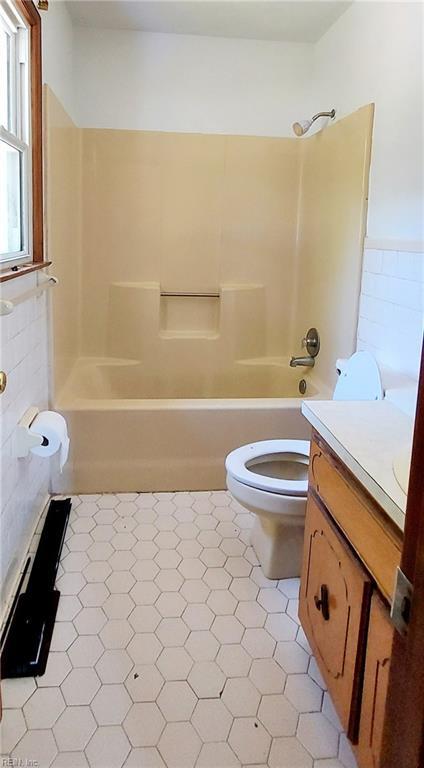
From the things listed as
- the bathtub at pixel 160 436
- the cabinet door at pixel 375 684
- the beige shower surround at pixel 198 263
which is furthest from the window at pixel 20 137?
the cabinet door at pixel 375 684

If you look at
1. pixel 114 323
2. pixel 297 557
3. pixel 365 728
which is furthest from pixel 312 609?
pixel 114 323

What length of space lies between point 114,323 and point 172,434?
1.02 meters

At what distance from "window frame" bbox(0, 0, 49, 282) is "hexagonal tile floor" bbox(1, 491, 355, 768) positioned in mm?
1094

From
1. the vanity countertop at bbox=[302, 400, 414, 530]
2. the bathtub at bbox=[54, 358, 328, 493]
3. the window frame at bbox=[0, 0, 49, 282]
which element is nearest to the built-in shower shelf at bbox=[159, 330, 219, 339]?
the bathtub at bbox=[54, 358, 328, 493]

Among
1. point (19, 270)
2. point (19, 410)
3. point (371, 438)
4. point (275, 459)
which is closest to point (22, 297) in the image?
point (19, 270)

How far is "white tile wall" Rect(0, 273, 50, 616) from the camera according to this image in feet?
6.00

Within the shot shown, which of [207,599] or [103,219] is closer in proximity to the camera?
[207,599]

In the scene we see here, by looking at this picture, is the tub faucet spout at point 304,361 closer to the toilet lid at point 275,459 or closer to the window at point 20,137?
the toilet lid at point 275,459

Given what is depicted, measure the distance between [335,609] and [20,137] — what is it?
1910 millimetres

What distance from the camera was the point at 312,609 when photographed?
159 centimetres

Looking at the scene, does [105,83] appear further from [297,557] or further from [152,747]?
[152,747]

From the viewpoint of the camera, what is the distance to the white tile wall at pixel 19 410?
6.00 ft

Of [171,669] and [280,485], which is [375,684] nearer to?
[171,669]

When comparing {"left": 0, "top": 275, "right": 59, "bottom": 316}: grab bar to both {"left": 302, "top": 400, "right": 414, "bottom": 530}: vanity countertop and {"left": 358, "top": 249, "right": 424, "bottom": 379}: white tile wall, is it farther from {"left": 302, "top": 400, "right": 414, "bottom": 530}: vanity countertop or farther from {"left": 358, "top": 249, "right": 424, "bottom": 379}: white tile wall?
{"left": 358, "top": 249, "right": 424, "bottom": 379}: white tile wall
